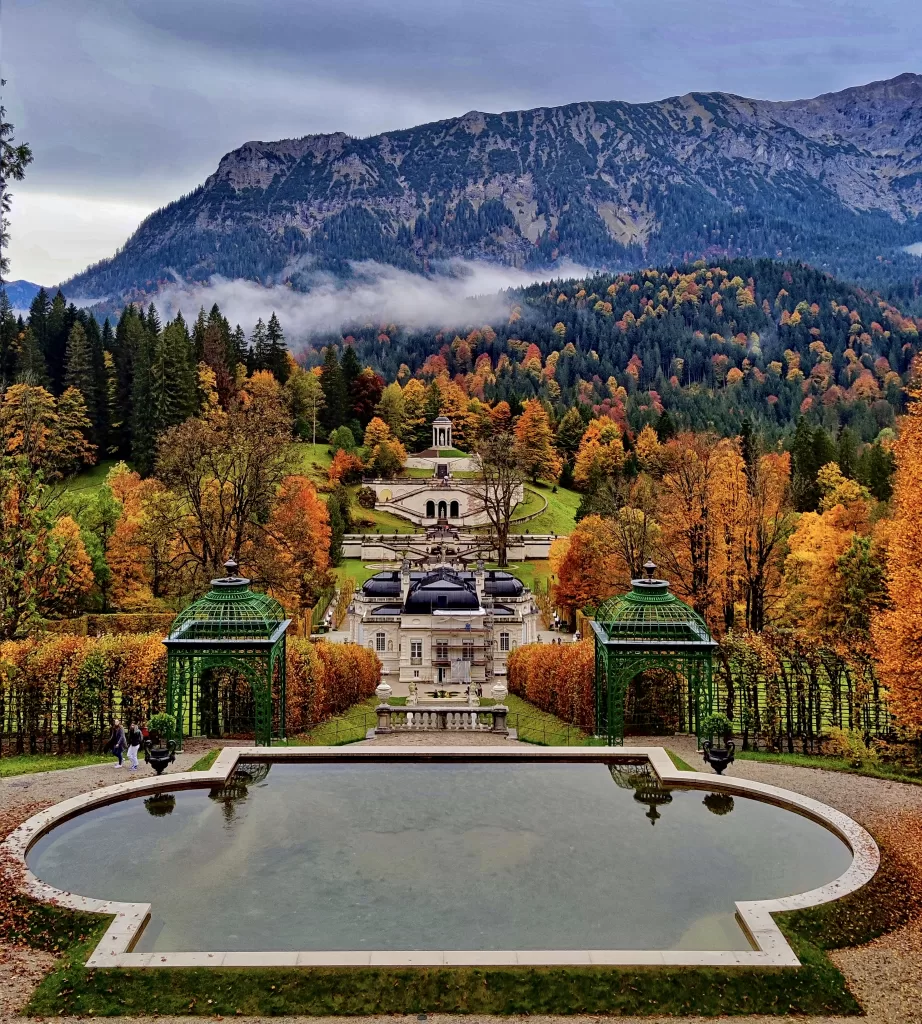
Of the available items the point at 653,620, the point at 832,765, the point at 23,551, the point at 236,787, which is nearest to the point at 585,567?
the point at 653,620

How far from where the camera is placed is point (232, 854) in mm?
17781

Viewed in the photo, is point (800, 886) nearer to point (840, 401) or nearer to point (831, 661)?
point (831, 661)

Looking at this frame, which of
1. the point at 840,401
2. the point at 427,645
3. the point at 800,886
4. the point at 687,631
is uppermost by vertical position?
the point at 840,401

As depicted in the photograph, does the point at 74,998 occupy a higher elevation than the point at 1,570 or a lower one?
lower

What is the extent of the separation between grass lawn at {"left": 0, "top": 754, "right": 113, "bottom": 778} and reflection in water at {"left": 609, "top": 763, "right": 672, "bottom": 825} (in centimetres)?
1340

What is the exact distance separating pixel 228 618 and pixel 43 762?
236 inches

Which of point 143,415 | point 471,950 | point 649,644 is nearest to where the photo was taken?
point 471,950

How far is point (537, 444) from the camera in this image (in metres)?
116

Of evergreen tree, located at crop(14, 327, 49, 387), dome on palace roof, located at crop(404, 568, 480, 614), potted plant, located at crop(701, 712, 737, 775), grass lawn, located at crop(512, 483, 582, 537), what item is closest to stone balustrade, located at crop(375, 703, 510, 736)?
potted plant, located at crop(701, 712, 737, 775)

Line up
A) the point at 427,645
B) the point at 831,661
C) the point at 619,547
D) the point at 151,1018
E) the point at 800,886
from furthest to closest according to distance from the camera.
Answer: the point at 427,645, the point at 619,547, the point at 831,661, the point at 800,886, the point at 151,1018

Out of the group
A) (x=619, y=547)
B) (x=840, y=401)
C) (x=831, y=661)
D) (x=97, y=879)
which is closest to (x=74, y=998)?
(x=97, y=879)

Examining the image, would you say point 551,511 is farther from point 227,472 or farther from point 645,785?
point 645,785

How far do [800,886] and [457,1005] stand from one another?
286 inches

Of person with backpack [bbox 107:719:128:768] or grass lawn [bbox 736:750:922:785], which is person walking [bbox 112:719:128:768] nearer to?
person with backpack [bbox 107:719:128:768]
